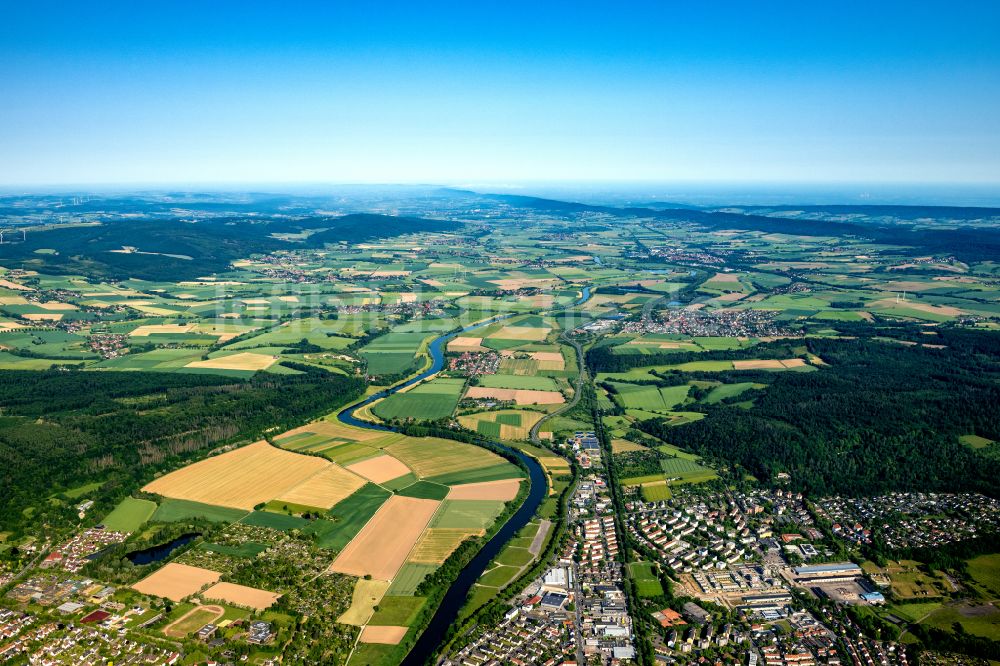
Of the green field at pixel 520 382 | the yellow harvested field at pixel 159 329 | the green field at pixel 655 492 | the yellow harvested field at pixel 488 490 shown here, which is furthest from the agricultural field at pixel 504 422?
the yellow harvested field at pixel 159 329

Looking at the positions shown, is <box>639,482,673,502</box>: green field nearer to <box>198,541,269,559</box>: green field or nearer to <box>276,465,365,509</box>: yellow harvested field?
<box>276,465,365,509</box>: yellow harvested field

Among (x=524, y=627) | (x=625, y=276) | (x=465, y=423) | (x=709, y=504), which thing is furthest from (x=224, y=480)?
(x=625, y=276)

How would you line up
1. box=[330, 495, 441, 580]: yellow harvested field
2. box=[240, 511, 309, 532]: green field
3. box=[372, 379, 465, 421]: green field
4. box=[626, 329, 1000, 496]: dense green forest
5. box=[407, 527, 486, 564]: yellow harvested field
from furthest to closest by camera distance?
box=[372, 379, 465, 421]: green field → box=[626, 329, 1000, 496]: dense green forest → box=[240, 511, 309, 532]: green field → box=[407, 527, 486, 564]: yellow harvested field → box=[330, 495, 441, 580]: yellow harvested field

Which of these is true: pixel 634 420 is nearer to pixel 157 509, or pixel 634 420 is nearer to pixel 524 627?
pixel 524 627

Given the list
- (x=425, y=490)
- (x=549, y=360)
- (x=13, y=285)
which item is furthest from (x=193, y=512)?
(x=13, y=285)

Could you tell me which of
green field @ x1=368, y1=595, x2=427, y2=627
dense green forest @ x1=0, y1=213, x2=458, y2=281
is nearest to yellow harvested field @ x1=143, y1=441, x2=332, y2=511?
green field @ x1=368, y1=595, x2=427, y2=627

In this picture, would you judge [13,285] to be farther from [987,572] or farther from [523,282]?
[987,572]
